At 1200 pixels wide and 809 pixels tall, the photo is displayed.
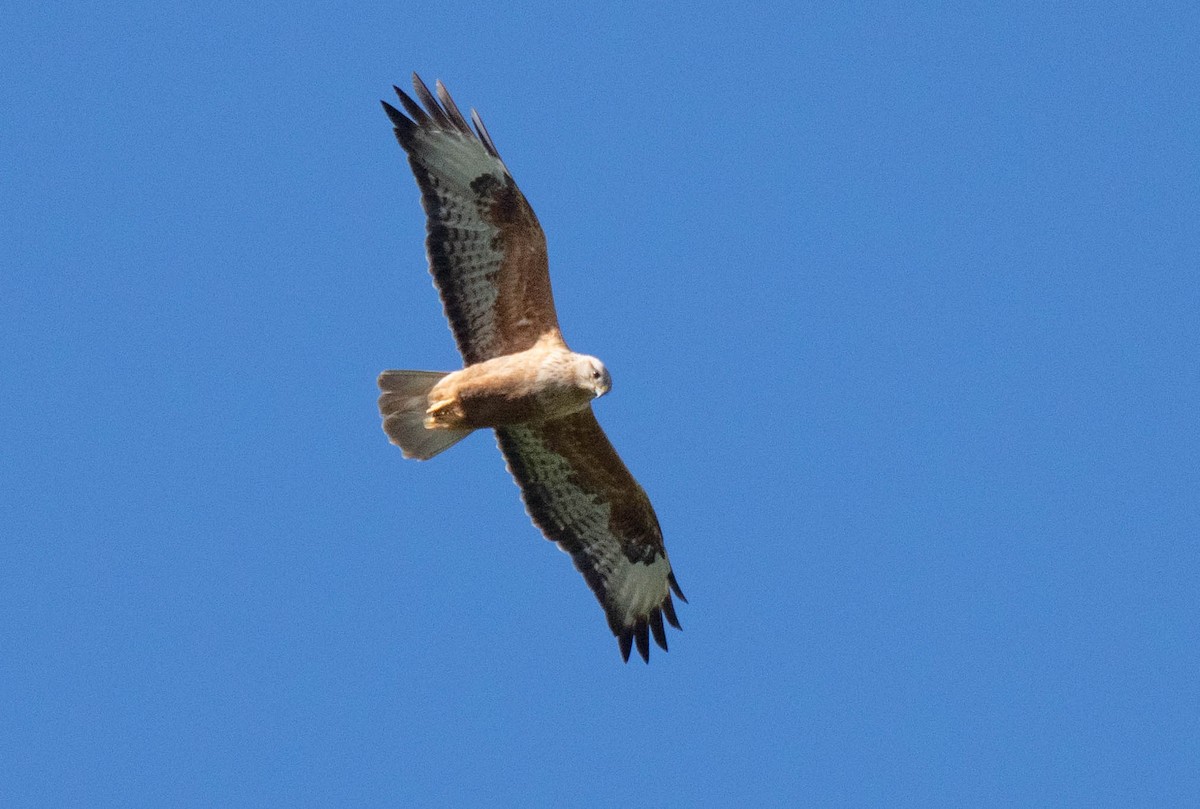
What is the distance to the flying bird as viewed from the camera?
10.8 metres

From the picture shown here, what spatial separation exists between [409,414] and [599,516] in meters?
1.48

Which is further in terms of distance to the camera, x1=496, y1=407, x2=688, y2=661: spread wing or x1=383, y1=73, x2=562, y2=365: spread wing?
x1=496, y1=407, x2=688, y2=661: spread wing

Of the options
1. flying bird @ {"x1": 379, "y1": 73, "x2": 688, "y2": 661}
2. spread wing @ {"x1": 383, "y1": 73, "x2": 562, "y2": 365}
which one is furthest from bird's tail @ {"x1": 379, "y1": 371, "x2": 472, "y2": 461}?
spread wing @ {"x1": 383, "y1": 73, "x2": 562, "y2": 365}

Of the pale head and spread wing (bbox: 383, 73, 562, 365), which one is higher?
spread wing (bbox: 383, 73, 562, 365)

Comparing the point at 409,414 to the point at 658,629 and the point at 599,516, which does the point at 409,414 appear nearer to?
the point at 599,516

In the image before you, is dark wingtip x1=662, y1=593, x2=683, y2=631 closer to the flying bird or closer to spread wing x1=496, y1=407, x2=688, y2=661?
spread wing x1=496, y1=407, x2=688, y2=661

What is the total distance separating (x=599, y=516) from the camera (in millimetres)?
11703

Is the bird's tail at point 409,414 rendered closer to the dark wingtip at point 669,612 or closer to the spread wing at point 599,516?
the spread wing at point 599,516

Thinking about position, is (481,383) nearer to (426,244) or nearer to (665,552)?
(426,244)

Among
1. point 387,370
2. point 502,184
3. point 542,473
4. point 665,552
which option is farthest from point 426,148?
point 665,552

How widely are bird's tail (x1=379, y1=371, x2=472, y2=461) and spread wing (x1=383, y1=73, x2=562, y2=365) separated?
36 centimetres

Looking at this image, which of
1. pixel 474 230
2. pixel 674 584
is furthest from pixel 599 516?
pixel 474 230

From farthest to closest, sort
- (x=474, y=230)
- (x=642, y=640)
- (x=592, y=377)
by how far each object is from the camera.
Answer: (x=642, y=640), (x=474, y=230), (x=592, y=377)

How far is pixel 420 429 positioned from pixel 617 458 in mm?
1287
